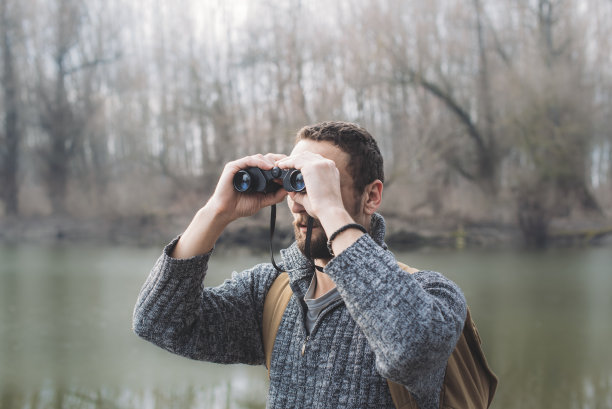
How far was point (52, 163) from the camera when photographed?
12.8 metres

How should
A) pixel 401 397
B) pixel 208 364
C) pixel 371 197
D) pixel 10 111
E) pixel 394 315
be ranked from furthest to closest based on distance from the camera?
pixel 10 111, pixel 208 364, pixel 371 197, pixel 401 397, pixel 394 315

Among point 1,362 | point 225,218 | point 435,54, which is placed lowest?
point 1,362

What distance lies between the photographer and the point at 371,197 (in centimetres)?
131

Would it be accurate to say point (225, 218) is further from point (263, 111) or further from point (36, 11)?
point (36, 11)

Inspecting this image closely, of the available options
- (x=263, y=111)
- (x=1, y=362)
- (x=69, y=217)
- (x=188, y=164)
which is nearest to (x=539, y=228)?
(x=263, y=111)

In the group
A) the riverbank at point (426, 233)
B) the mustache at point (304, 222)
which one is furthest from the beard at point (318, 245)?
the riverbank at point (426, 233)

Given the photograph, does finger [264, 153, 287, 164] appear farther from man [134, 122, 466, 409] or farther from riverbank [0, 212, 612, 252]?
riverbank [0, 212, 612, 252]

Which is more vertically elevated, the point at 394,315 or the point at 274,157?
the point at 274,157

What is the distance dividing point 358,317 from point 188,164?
11.0m

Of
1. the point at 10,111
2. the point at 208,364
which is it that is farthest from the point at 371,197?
the point at 10,111

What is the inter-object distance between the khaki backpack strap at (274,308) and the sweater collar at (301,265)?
7 centimetres

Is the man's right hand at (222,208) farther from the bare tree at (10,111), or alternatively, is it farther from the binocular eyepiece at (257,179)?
the bare tree at (10,111)

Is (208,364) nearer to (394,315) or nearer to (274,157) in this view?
(274,157)

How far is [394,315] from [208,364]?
524cm
